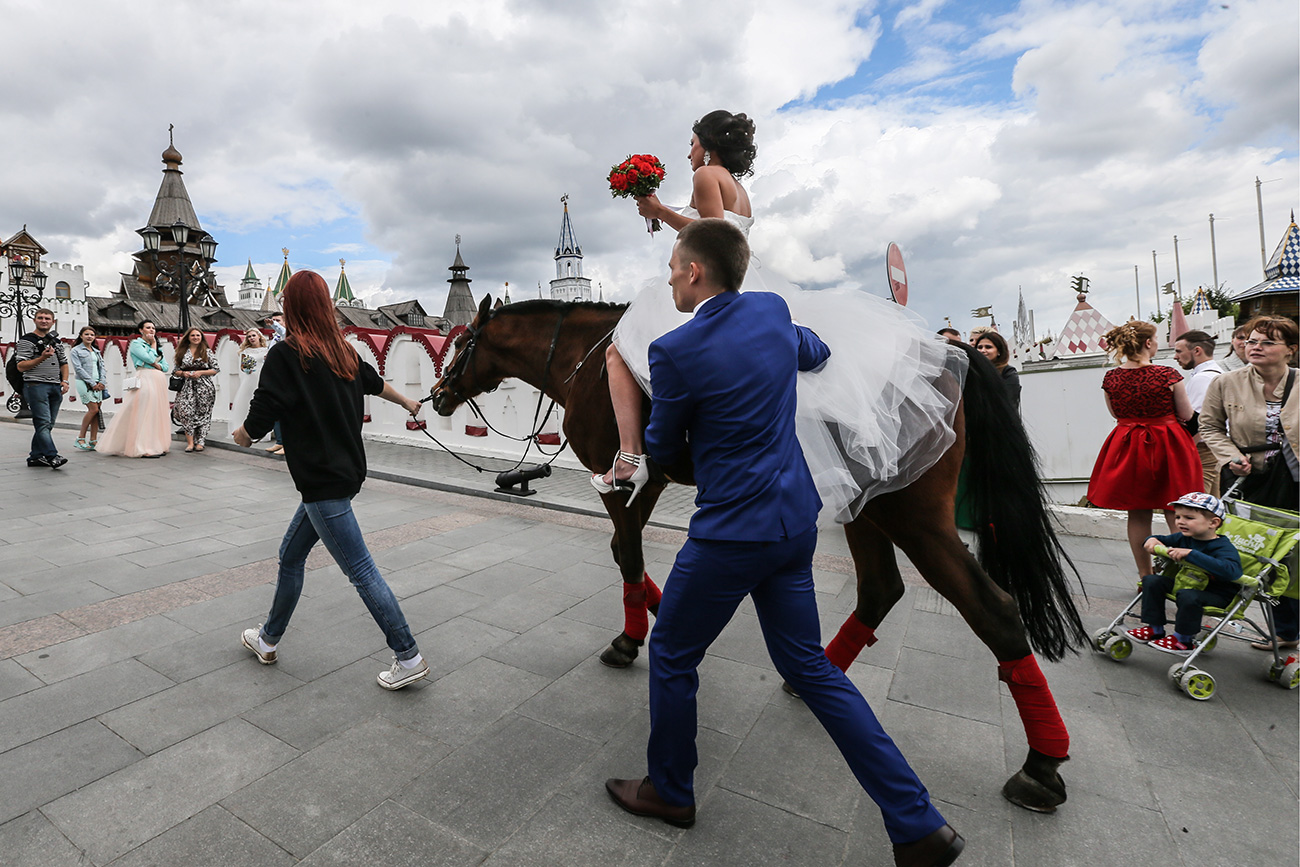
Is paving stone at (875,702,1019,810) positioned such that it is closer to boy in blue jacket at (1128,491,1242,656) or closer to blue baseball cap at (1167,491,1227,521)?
boy in blue jacket at (1128,491,1242,656)

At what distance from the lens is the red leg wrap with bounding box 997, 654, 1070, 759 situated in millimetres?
2291

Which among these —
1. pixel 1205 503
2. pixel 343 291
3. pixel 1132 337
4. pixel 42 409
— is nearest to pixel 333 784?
pixel 1205 503

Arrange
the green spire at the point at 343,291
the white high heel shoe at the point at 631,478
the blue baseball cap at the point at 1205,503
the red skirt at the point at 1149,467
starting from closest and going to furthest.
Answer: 1. the white high heel shoe at the point at 631,478
2. the blue baseball cap at the point at 1205,503
3. the red skirt at the point at 1149,467
4. the green spire at the point at 343,291

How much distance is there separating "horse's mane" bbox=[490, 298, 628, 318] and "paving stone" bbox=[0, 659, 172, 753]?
2.58 m

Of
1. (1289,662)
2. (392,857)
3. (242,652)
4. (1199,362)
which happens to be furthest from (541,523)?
(1199,362)

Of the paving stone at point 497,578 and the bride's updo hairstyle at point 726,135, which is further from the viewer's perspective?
the paving stone at point 497,578

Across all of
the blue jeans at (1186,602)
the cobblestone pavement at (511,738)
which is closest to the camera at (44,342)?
the cobblestone pavement at (511,738)

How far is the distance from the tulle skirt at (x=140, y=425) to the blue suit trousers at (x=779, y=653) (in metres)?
11.4

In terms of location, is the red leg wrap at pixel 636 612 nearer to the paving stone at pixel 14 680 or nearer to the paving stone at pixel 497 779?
the paving stone at pixel 497 779

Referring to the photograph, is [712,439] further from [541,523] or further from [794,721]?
[541,523]

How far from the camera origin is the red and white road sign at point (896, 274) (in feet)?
16.6

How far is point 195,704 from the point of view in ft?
9.53

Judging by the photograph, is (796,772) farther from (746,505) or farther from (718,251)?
(718,251)

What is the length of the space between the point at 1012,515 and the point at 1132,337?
8.93 feet
